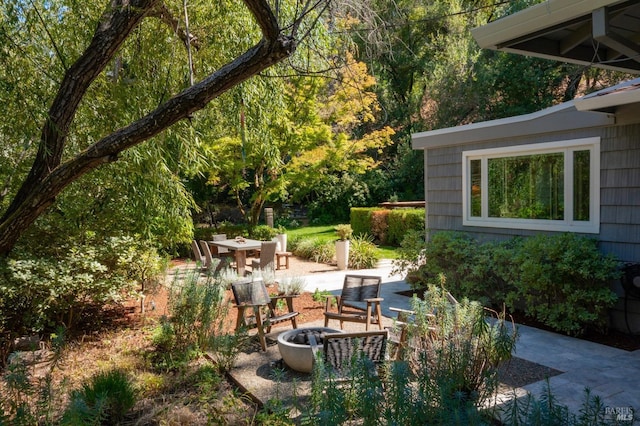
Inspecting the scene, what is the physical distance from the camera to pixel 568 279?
18.9 feet

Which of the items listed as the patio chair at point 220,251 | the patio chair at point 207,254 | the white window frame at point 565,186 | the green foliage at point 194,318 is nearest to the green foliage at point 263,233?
the patio chair at point 220,251

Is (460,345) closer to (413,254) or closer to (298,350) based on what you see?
(298,350)

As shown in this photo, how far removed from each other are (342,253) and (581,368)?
6.97 meters

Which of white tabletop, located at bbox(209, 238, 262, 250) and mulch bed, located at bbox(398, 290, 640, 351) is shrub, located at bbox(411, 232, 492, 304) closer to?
mulch bed, located at bbox(398, 290, 640, 351)

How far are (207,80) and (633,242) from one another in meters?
4.98

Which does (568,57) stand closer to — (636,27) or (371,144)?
(636,27)

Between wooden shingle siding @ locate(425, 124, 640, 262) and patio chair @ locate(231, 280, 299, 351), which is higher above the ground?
wooden shingle siding @ locate(425, 124, 640, 262)

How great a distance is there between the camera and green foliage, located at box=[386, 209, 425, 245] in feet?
46.2

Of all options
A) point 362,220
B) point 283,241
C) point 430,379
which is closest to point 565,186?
point 430,379

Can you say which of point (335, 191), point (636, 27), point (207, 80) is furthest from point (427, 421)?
point (335, 191)

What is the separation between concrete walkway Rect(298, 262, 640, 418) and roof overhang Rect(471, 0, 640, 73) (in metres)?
2.36

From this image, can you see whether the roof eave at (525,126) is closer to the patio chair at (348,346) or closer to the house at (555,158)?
the house at (555,158)

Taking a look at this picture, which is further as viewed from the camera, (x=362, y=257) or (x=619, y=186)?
(x=362, y=257)

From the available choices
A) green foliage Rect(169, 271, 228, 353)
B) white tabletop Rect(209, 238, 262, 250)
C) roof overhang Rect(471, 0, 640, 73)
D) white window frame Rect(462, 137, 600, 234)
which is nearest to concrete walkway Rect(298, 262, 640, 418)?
white window frame Rect(462, 137, 600, 234)
